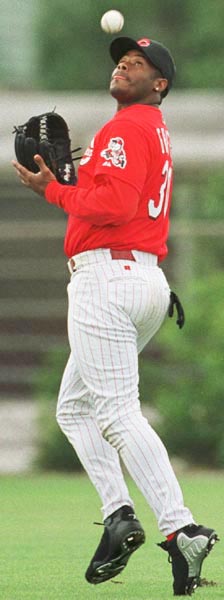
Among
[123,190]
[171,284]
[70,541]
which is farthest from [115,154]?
[171,284]

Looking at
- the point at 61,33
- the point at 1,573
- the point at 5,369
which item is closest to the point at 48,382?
the point at 5,369

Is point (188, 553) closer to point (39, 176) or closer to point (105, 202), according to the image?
point (105, 202)

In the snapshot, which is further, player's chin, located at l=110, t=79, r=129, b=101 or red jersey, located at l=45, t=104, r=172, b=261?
player's chin, located at l=110, t=79, r=129, b=101

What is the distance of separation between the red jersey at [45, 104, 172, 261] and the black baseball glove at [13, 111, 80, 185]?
134mm

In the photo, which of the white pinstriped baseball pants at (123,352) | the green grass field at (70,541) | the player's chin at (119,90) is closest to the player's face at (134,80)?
the player's chin at (119,90)

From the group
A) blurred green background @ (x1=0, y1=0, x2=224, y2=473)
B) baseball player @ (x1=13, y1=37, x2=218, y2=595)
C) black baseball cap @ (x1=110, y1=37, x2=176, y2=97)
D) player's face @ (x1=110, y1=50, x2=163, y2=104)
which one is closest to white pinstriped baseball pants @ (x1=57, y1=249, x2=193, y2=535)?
baseball player @ (x1=13, y1=37, x2=218, y2=595)

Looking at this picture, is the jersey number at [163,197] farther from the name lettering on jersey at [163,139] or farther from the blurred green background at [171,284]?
the blurred green background at [171,284]

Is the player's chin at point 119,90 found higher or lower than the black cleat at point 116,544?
higher

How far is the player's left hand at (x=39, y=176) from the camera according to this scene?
7.00 meters

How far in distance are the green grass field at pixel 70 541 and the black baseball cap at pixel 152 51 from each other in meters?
2.10

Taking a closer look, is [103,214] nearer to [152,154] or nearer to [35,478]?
[152,154]

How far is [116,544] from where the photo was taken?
22.8ft

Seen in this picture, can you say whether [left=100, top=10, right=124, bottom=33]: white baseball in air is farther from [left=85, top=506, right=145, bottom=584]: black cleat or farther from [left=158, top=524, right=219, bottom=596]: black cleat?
[left=158, top=524, right=219, bottom=596]: black cleat

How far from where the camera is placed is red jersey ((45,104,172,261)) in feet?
22.0
